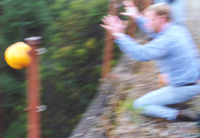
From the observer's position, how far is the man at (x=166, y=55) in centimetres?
301

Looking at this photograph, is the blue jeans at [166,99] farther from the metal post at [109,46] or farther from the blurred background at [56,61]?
the blurred background at [56,61]

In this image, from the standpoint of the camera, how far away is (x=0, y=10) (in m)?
5.44

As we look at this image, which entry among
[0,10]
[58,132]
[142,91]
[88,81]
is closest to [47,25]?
[0,10]

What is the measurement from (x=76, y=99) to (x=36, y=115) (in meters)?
3.17

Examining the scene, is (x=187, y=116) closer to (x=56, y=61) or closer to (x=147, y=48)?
(x=147, y=48)

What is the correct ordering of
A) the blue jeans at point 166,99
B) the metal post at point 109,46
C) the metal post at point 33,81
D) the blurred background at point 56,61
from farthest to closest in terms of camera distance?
1. the blurred background at point 56,61
2. the metal post at point 109,46
3. the blue jeans at point 166,99
4. the metal post at point 33,81

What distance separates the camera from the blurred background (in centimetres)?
563

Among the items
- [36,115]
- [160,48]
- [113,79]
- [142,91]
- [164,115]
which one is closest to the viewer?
[36,115]

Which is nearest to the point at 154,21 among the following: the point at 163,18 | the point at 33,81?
the point at 163,18

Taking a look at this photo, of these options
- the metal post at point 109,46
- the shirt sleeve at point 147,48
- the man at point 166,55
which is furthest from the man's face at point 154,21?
the metal post at point 109,46

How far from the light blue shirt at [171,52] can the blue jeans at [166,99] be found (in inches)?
3.0

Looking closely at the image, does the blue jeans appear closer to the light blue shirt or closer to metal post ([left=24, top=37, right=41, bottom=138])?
the light blue shirt

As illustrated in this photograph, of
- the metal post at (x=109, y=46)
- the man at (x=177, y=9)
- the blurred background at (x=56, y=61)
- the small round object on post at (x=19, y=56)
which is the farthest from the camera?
the blurred background at (x=56, y=61)

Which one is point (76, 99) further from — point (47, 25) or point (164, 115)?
point (164, 115)
